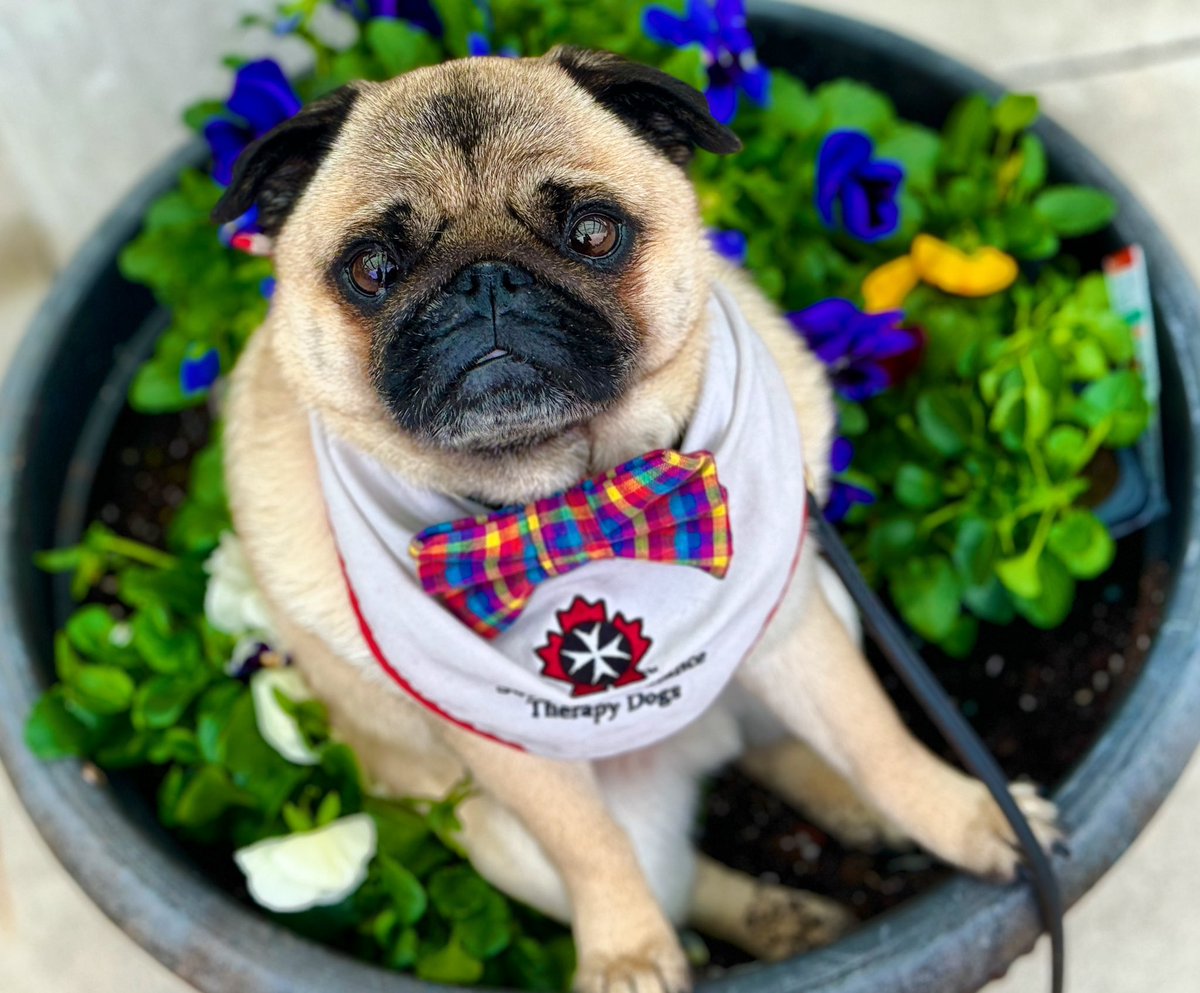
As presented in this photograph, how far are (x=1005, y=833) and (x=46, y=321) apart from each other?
160 cm

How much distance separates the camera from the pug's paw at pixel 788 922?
5.25 ft

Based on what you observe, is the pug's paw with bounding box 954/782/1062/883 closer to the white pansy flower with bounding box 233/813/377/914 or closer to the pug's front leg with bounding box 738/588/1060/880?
the pug's front leg with bounding box 738/588/1060/880

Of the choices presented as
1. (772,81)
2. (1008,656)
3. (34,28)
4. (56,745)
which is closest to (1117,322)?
(1008,656)

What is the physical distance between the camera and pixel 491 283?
1.05 metres

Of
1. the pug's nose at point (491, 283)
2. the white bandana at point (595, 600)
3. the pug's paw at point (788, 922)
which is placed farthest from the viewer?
the pug's paw at point (788, 922)

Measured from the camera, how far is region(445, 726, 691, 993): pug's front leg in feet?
4.47

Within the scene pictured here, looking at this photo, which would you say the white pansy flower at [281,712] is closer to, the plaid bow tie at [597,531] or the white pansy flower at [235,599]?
the white pansy flower at [235,599]

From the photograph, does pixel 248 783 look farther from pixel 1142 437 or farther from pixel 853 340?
pixel 1142 437

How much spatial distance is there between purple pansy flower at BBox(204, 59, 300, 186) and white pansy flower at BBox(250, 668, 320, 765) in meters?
0.68

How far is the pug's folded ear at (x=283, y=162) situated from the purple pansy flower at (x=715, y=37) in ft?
2.10

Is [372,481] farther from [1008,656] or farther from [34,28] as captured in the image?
[34,28]

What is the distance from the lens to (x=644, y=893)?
1408mm

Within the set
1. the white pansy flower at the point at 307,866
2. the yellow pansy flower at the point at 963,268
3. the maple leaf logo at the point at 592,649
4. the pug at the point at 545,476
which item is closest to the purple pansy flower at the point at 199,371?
the pug at the point at 545,476

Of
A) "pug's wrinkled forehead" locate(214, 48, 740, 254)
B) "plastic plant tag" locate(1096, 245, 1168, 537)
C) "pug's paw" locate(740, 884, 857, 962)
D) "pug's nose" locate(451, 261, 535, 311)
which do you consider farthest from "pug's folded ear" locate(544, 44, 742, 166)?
"pug's paw" locate(740, 884, 857, 962)
